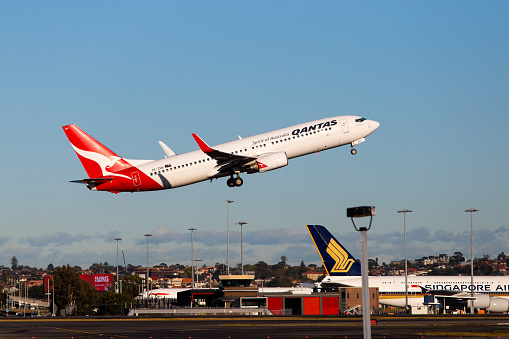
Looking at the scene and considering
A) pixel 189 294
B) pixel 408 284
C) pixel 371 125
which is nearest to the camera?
pixel 371 125

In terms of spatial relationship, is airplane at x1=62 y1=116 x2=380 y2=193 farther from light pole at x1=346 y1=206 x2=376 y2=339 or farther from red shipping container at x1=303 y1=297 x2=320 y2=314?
red shipping container at x1=303 y1=297 x2=320 y2=314

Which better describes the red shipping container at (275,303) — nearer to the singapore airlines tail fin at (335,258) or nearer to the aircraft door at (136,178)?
the singapore airlines tail fin at (335,258)

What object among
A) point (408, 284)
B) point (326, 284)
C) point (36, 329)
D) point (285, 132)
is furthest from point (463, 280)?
point (36, 329)

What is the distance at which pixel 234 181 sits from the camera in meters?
76.8

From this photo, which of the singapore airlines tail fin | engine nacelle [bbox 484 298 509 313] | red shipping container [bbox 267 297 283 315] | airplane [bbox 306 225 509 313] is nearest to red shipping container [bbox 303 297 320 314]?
airplane [bbox 306 225 509 313]

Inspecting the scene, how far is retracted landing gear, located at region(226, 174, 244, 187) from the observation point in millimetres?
76625

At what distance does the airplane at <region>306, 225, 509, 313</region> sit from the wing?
49.8 meters

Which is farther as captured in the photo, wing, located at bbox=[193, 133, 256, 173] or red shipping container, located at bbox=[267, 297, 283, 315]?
red shipping container, located at bbox=[267, 297, 283, 315]

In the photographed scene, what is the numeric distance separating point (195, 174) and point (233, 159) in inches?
193

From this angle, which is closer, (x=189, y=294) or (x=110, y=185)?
(x=110, y=185)

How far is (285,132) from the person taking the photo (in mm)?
75938

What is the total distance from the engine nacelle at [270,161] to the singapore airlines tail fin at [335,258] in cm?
4995

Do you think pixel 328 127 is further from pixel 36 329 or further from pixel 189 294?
pixel 189 294

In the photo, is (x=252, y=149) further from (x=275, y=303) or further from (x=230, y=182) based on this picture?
(x=275, y=303)
